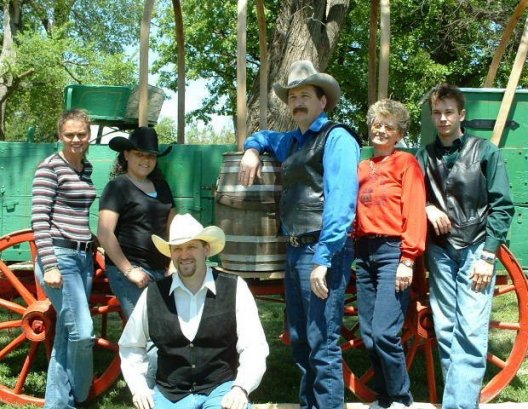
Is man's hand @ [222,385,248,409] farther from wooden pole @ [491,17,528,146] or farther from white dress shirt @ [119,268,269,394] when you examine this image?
wooden pole @ [491,17,528,146]

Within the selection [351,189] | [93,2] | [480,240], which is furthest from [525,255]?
[93,2]

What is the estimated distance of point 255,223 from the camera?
11.9ft

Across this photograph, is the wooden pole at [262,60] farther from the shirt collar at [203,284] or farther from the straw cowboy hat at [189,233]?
the shirt collar at [203,284]

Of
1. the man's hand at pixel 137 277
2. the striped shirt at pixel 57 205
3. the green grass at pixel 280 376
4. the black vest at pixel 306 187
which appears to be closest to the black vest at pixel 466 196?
the black vest at pixel 306 187

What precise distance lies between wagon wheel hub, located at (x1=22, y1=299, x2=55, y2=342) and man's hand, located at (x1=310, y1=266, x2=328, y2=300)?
170 centimetres

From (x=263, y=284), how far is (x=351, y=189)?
116 centimetres

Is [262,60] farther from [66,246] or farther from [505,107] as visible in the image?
[66,246]

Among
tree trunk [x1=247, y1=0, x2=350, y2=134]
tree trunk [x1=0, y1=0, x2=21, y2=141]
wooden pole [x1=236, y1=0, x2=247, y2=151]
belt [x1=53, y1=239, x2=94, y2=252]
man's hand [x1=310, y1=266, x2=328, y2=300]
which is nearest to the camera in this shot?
man's hand [x1=310, y1=266, x2=328, y2=300]

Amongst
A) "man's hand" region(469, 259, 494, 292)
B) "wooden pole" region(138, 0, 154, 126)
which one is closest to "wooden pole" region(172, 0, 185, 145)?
"wooden pole" region(138, 0, 154, 126)

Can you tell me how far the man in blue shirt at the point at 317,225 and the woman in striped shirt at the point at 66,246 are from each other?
0.91m

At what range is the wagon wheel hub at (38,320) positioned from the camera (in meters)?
3.94

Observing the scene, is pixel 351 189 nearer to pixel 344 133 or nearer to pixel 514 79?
pixel 344 133

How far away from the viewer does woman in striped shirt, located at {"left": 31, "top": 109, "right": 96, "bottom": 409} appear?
350cm

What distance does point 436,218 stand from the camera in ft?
11.5
